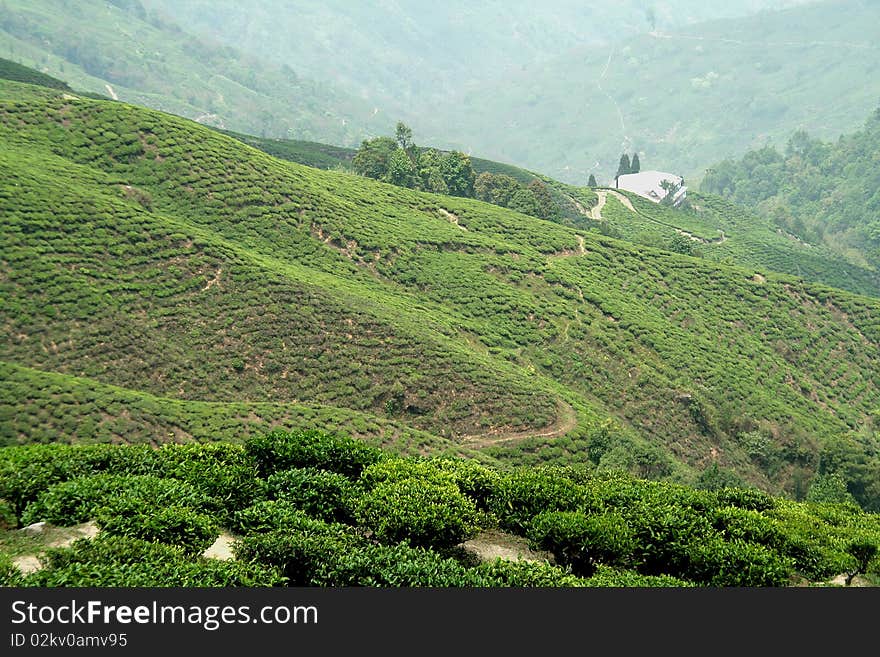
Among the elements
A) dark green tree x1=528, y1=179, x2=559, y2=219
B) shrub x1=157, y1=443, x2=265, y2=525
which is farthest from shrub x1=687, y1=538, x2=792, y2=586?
dark green tree x1=528, y1=179, x2=559, y2=219

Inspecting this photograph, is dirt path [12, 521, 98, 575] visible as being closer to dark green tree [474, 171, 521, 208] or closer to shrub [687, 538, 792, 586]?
shrub [687, 538, 792, 586]

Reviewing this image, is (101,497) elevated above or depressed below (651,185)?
below

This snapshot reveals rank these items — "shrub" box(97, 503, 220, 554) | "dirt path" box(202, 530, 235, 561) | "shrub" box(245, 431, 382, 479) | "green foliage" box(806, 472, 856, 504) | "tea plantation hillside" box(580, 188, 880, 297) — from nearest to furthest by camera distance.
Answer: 1. "shrub" box(97, 503, 220, 554)
2. "dirt path" box(202, 530, 235, 561)
3. "shrub" box(245, 431, 382, 479)
4. "green foliage" box(806, 472, 856, 504)
5. "tea plantation hillside" box(580, 188, 880, 297)

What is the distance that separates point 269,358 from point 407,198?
112 ft

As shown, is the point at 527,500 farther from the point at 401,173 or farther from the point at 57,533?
the point at 401,173

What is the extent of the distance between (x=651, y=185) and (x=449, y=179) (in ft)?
248

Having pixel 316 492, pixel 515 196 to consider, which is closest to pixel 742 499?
pixel 316 492

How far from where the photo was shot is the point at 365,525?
19.7 metres

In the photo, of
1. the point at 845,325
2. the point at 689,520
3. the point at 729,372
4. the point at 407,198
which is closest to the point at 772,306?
the point at 845,325

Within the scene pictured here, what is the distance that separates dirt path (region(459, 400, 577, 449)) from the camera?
44.4m

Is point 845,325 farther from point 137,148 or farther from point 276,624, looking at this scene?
point 276,624

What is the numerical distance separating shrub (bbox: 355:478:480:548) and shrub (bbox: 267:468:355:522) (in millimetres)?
865

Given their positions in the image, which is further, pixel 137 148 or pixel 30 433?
pixel 137 148

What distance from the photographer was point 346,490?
70.1 ft
